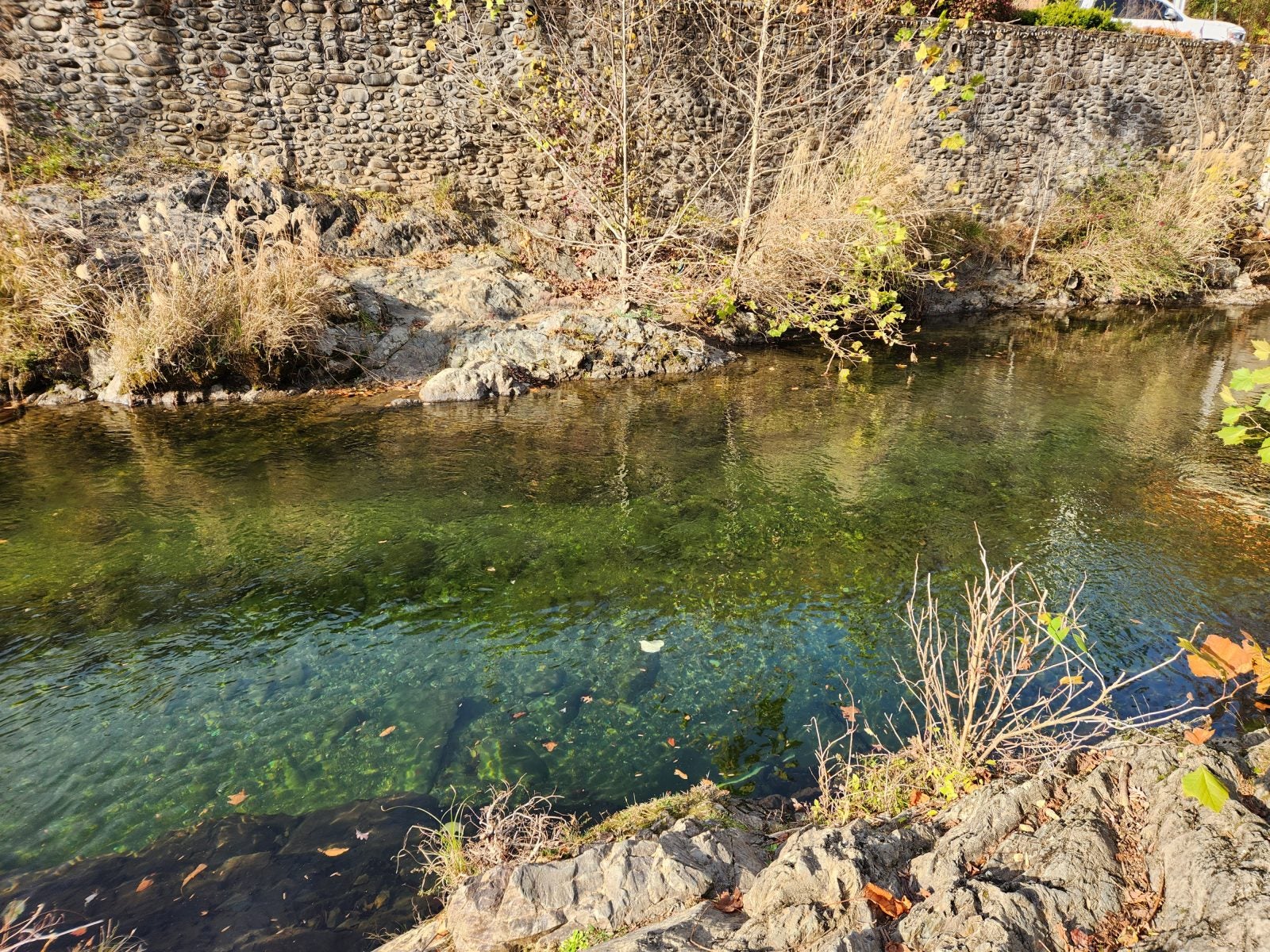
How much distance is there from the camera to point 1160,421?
8.26 metres

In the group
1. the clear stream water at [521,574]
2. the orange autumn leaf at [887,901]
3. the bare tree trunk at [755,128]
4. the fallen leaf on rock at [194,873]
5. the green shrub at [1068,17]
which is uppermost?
the green shrub at [1068,17]

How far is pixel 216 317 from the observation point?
9.16 m

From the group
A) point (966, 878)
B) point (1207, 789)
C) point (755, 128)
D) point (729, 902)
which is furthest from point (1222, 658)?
point (755, 128)

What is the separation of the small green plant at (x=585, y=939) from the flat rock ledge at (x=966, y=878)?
0.06ft

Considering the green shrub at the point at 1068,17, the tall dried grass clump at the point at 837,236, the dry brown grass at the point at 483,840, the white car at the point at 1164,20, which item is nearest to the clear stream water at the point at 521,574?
the dry brown grass at the point at 483,840

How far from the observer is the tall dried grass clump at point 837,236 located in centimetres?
1029

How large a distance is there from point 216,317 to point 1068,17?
19.2m

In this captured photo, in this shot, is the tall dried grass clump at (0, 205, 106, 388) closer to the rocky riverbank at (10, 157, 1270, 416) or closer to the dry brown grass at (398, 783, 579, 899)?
the rocky riverbank at (10, 157, 1270, 416)

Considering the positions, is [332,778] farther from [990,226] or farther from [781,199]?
[990,226]

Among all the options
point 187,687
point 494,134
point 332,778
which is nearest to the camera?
point 332,778

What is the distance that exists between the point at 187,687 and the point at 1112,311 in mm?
16928

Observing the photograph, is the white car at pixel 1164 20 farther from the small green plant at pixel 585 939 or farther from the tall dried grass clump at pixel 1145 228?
the small green plant at pixel 585 939

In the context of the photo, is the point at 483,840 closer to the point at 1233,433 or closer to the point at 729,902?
the point at 729,902

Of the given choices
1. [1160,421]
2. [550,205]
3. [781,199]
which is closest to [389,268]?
[550,205]
